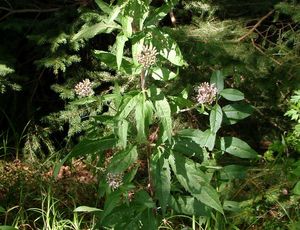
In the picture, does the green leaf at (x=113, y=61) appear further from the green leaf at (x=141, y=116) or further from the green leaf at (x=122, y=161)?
the green leaf at (x=122, y=161)

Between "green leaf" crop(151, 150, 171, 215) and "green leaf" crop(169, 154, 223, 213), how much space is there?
39mm

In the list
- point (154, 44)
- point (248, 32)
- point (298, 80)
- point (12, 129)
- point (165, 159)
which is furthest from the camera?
point (12, 129)

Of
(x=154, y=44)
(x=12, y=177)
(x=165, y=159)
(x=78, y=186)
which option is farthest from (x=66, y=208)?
(x=154, y=44)

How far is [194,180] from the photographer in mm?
2279

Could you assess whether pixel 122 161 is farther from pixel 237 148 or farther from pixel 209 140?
pixel 237 148

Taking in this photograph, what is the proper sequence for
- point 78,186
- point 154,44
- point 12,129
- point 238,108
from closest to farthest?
point 154,44 < point 238,108 < point 78,186 < point 12,129

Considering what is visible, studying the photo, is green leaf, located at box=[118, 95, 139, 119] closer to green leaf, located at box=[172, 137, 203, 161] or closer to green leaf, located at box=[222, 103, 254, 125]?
green leaf, located at box=[172, 137, 203, 161]

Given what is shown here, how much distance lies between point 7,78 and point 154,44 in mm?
2099

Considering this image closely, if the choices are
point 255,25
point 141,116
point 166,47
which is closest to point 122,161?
point 141,116

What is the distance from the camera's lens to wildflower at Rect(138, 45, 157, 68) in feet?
6.80

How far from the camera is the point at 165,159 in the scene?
2.29 metres

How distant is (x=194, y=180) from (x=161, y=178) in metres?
0.15

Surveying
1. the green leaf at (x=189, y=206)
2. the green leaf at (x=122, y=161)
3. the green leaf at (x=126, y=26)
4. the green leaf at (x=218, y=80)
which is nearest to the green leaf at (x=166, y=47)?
the green leaf at (x=126, y=26)

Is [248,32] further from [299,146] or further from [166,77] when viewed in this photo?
[166,77]
